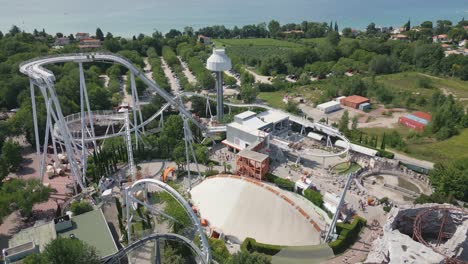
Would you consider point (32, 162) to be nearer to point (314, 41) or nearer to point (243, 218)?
point (243, 218)

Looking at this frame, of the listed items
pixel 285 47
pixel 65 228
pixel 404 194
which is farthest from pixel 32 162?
pixel 285 47

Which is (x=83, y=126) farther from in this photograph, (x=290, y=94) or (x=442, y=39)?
(x=442, y=39)

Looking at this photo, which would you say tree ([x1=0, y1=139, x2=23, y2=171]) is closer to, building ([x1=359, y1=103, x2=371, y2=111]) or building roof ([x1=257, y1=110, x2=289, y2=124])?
building roof ([x1=257, y1=110, x2=289, y2=124])

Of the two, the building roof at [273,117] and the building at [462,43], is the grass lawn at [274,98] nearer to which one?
the building roof at [273,117]

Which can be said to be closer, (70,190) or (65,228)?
(65,228)

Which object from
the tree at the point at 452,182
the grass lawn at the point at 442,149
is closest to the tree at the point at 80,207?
the tree at the point at 452,182

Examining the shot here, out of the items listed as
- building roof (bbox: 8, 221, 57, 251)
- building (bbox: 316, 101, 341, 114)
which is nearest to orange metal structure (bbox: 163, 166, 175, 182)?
building roof (bbox: 8, 221, 57, 251)
